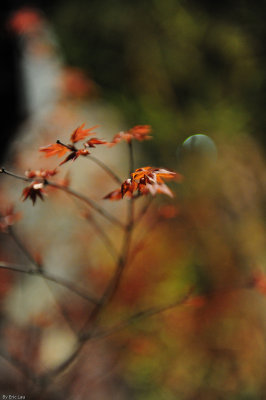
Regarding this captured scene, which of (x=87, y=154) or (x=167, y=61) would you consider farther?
(x=167, y=61)

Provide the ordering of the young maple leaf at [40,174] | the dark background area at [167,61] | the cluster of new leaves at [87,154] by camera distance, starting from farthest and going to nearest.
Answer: the dark background area at [167,61] → the young maple leaf at [40,174] → the cluster of new leaves at [87,154]

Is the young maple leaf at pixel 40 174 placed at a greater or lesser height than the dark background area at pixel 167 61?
lesser

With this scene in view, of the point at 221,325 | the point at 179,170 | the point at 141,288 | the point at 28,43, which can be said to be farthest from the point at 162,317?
the point at 28,43

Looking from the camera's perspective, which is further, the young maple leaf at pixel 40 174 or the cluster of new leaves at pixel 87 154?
the young maple leaf at pixel 40 174

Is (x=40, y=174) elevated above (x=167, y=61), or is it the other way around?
(x=167, y=61)

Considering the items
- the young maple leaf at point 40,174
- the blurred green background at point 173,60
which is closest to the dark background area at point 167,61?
the blurred green background at point 173,60

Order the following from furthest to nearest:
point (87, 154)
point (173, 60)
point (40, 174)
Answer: point (173, 60) → point (40, 174) → point (87, 154)

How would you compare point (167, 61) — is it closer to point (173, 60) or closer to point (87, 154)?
point (173, 60)

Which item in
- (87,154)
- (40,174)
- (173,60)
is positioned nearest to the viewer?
(87,154)

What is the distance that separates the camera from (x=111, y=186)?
4285 millimetres

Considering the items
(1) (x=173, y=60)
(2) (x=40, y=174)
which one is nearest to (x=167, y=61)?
(1) (x=173, y=60)

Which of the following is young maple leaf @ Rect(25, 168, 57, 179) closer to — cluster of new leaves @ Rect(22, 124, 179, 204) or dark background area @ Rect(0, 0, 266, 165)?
cluster of new leaves @ Rect(22, 124, 179, 204)

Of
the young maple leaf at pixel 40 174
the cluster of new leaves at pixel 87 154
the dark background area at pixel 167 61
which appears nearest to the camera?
the cluster of new leaves at pixel 87 154

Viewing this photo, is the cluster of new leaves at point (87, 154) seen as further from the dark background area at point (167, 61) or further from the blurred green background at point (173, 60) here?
the blurred green background at point (173, 60)
